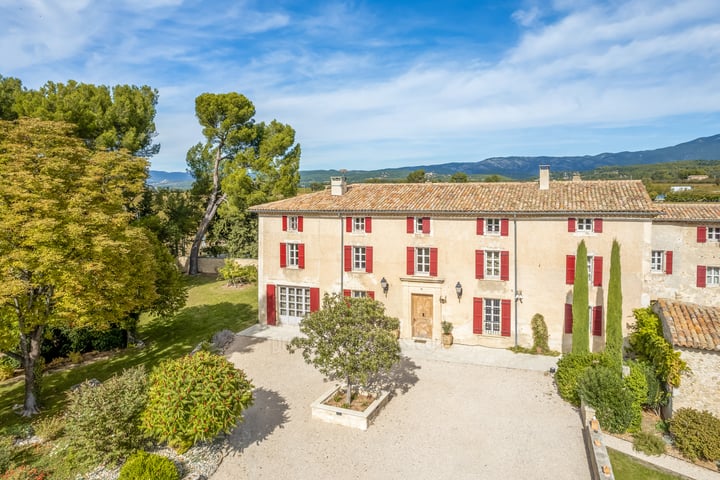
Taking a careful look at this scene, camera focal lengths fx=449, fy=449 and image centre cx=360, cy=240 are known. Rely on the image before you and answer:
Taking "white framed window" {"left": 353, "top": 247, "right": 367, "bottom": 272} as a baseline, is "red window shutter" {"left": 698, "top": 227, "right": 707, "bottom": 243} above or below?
above

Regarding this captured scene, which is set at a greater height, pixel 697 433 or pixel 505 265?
pixel 505 265

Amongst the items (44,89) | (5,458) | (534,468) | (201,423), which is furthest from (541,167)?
(44,89)

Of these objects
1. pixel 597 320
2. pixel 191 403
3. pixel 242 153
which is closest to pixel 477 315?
pixel 597 320

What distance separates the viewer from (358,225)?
21.8 m

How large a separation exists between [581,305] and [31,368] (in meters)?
20.2

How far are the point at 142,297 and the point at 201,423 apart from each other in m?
9.76

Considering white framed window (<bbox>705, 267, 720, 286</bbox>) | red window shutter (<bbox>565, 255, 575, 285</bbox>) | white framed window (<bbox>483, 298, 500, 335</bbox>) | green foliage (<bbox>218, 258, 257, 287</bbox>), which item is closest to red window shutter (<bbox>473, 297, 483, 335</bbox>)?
white framed window (<bbox>483, 298, 500, 335</bbox>)

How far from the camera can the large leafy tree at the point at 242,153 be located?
3638 centimetres

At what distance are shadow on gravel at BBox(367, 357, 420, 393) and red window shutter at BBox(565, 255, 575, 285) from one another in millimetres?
7297

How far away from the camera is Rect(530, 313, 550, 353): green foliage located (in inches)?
757

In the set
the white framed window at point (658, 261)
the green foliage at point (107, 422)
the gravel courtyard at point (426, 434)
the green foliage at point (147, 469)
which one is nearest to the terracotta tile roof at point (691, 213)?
the white framed window at point (658, 261)

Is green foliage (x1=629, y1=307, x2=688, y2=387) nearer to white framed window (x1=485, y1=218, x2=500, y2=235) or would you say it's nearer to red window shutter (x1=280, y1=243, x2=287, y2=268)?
white framed window (x1=485, y1=218, x2=500, y2=235)

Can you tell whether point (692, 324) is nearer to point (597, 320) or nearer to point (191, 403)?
point (597, 320)

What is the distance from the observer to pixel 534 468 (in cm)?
1142
